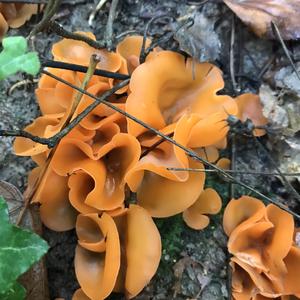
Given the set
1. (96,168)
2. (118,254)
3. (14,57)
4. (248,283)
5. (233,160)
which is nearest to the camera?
(14,57)

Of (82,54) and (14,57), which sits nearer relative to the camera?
(14,57)

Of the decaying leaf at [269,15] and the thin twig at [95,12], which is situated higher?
the decaying leaf at [269,15]

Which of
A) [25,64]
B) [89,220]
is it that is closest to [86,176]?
[89,220]

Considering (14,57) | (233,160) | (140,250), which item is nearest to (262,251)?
(233,160)

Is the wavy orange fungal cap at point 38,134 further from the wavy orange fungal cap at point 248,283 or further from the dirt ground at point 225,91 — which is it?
the wavy orange fungal cap at point 248,283

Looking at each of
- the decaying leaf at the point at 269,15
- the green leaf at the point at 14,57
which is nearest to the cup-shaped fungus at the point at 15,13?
the decaying leaf at the point at 269,15

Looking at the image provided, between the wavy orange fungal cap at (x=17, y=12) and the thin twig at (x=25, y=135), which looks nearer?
the thin twig at (x=25, y=135)

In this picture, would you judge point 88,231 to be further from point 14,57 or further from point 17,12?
point 17,12
